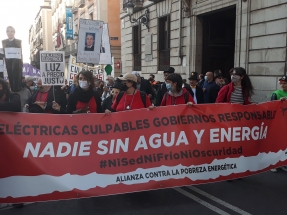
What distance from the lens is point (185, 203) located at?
4.25 metres

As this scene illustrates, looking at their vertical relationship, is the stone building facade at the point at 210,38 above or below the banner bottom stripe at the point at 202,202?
above

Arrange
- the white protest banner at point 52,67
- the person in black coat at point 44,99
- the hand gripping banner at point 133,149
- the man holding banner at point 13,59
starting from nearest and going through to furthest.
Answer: the hand gripping banner at point 133,149, the person in black coat at point 44,99, the white protest banner at point 52,67, the man holding banner at point 13,59

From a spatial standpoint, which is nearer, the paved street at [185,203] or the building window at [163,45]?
the paved street at [185,203]

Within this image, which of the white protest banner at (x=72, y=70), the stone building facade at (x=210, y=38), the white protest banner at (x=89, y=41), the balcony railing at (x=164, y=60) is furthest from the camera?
the balcony railing at (x=164, y=60)

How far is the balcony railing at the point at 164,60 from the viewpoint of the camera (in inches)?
643

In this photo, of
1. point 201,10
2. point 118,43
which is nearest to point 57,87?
point 201,10

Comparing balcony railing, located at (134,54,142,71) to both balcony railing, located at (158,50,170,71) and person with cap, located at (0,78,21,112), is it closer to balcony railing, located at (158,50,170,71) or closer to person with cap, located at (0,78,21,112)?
balcony railing, located at (158,50,170,71)

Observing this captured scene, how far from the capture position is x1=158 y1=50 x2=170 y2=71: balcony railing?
53.6ft

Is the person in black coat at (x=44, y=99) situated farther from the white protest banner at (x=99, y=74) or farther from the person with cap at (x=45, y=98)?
the white protest banner at (x=99, y=74)

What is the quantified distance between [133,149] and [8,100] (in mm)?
1793

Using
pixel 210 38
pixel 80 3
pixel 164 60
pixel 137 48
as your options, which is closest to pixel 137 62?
pixel 137 48

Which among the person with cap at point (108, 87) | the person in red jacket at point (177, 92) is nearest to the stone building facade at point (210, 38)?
the person with cap at point (108, 87)

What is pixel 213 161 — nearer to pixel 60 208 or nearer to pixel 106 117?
pixel 106 117

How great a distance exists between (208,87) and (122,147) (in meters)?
4.13
